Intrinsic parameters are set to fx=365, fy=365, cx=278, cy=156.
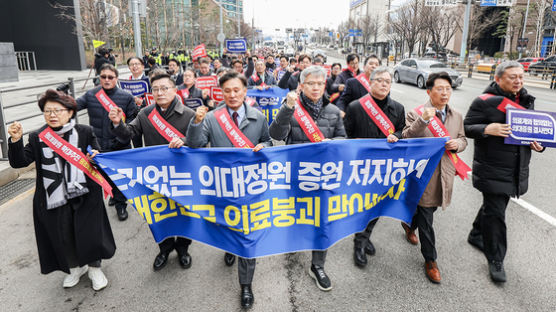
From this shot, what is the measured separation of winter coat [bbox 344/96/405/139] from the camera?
3559mm

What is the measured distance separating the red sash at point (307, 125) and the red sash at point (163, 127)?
4.02 feet

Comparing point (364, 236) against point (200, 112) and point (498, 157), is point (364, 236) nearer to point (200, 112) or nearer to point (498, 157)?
point (498, 157)

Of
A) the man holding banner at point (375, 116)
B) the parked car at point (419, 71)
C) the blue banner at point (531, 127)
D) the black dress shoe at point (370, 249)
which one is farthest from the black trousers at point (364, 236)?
the parked car at point (419, 71)

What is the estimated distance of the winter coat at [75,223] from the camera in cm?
297

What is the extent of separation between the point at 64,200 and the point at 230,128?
147 cm

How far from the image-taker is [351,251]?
12.7 ft

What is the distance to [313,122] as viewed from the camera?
3.21 m

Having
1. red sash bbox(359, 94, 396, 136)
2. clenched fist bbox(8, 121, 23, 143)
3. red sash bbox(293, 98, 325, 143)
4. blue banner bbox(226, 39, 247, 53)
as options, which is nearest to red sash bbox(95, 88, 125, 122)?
clenched fist bbox(8, 121, 23, 143)

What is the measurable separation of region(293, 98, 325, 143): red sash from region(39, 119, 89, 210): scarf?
1856 millimetres

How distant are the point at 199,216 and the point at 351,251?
5.62ft

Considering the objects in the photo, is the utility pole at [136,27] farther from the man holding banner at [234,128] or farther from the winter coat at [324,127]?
the winter coat at [324,127]

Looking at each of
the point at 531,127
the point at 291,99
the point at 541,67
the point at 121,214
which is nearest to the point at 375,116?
the point at 291,99

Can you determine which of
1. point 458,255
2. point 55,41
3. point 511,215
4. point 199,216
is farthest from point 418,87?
point 55,41

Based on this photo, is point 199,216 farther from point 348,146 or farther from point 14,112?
point 14,112
